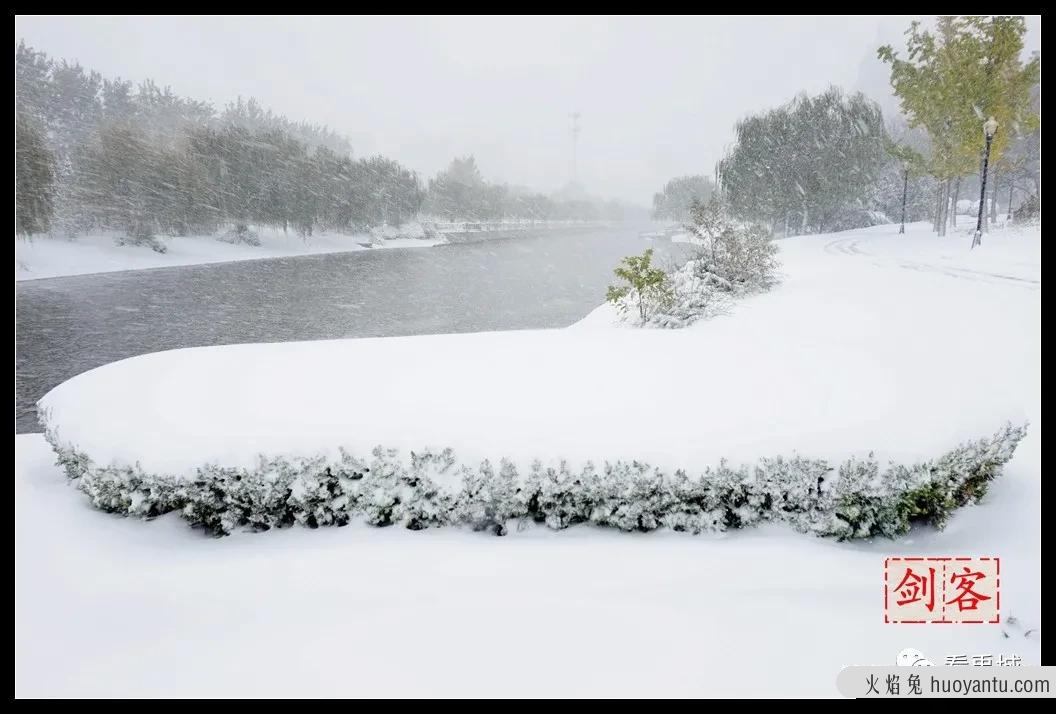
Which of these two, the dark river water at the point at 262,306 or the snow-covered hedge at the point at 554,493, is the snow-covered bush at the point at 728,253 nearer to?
the dark river water at the point at 262,306

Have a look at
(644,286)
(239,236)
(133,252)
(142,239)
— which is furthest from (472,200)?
(644,286)

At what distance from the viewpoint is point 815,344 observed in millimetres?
5281

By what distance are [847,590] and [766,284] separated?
9.98 metres

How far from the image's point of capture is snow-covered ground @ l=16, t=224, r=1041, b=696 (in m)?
2.43

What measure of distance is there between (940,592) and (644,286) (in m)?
7.15

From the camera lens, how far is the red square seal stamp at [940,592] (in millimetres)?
2529

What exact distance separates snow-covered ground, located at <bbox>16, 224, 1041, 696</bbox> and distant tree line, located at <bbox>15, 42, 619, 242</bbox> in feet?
46.3

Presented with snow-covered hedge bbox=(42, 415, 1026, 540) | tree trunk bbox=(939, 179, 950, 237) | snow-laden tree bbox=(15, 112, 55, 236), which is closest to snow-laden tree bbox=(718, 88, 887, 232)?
tree trunk bbox=(939, 179, 950, 237)

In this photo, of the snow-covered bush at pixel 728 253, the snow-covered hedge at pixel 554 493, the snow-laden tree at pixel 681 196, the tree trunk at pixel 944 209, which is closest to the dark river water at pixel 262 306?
the snow-laden tree at pixel 681 196

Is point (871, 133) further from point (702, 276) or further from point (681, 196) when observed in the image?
point (702, 276)

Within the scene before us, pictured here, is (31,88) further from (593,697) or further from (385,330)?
(593,697)

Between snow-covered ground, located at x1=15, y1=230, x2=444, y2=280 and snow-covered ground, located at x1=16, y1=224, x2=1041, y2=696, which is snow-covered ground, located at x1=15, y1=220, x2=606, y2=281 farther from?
snow-covered ground, located at x1=16, y1=224, x2=1041, y2=696
